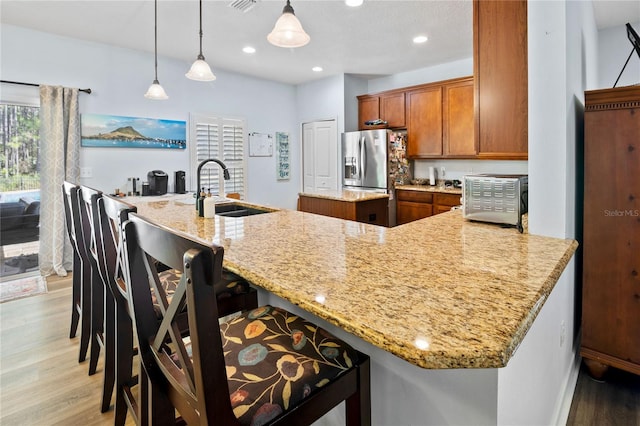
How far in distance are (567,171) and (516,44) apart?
658 millimetres

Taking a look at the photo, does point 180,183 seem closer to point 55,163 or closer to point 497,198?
point 55,163

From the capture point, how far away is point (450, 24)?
365 centimetres

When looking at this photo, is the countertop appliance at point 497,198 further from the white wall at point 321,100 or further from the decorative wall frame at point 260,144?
the decorative wall frame at point 260,144

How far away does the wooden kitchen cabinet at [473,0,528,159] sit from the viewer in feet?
5.51

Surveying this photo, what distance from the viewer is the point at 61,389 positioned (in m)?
1.97

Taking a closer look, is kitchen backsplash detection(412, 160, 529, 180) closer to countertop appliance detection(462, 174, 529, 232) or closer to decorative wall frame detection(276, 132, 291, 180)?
decorative wall frame detection(276, 132, 291, 180)

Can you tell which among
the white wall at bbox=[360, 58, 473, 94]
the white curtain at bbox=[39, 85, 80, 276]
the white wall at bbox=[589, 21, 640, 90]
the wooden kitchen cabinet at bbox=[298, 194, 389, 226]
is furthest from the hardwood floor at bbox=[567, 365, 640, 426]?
the white curtain at bbox=[39, 85, 80, 276]

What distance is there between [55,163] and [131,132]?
91 cm

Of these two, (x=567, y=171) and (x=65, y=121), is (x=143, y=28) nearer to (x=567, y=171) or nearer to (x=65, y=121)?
(x=65, y=121)

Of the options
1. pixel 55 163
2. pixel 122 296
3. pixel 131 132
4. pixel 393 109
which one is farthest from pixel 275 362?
pixel 393 109

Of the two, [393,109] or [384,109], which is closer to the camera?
[393,109]

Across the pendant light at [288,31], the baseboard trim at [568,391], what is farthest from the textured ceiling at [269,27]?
the baseboard trim at [568,391]

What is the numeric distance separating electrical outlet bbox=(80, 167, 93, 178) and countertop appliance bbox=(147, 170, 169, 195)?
62 centimetres

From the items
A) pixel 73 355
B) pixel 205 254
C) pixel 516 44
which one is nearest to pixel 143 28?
pixel 73 355
